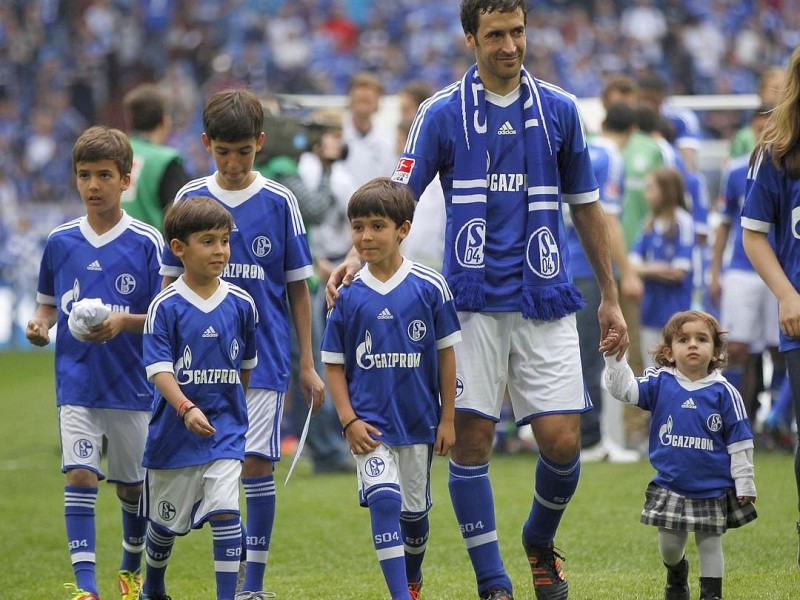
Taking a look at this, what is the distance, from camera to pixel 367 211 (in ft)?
17.5

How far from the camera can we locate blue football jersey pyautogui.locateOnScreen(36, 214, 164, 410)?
5.96 meters

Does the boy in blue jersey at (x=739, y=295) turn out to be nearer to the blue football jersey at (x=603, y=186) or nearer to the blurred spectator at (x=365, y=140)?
the blue football jersey at (x=603, y=186)

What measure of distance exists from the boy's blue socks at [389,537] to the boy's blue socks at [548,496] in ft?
2.46

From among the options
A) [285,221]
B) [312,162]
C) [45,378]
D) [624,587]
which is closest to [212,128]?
[285,221]

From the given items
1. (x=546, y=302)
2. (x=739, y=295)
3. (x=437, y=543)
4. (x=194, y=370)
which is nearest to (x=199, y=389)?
(x=194, y=370)

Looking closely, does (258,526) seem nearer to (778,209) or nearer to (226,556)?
(226,556)

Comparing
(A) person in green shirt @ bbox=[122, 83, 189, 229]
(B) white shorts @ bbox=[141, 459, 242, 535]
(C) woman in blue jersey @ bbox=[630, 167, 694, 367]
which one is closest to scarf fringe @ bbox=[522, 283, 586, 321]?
(B) white shorts @ bbox=[141, 459, 242, 535]

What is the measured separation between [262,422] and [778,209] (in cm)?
229

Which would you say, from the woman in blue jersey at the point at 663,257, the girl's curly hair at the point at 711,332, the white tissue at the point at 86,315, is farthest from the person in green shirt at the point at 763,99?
the white tissue at the point at 86,315

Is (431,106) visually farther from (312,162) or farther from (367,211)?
(312,162)

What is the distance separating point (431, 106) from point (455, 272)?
26.6 inches

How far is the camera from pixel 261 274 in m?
5.89

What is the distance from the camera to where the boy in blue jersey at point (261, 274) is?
19.0 feet

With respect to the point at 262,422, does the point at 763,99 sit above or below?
above
